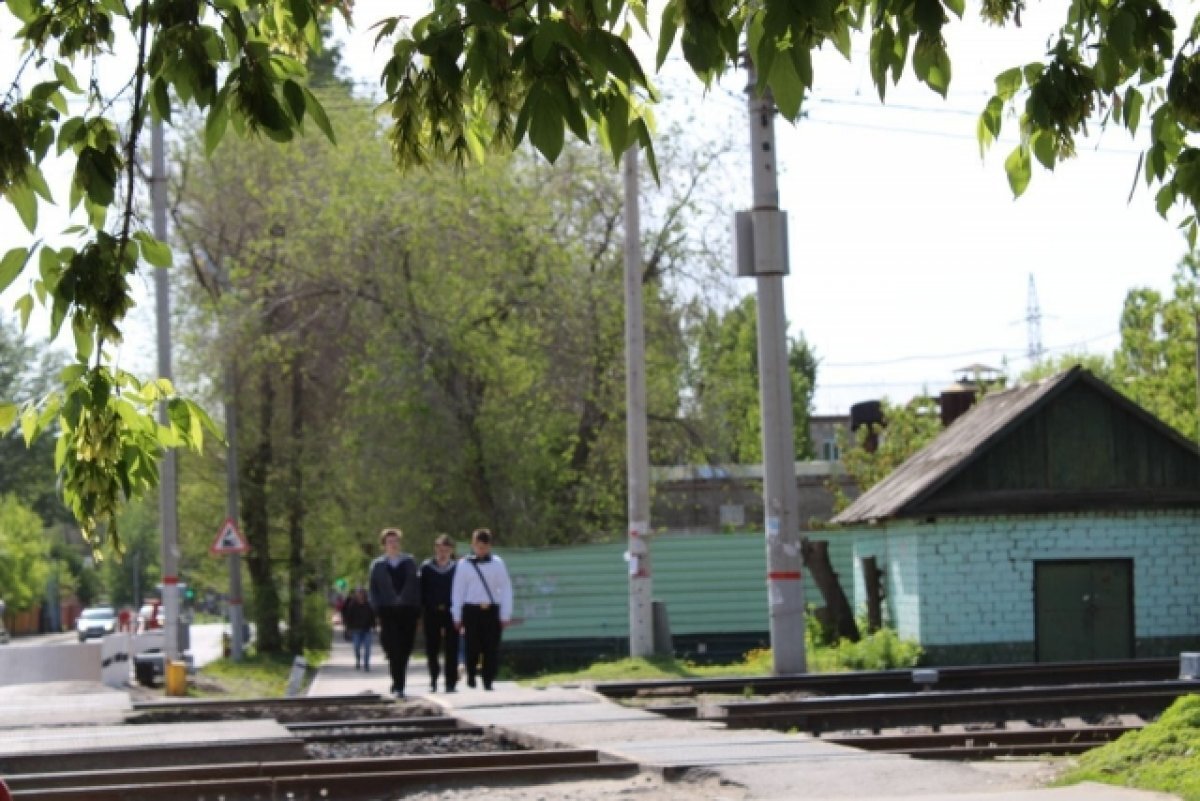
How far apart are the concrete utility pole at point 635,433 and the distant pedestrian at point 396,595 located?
763 centimetres

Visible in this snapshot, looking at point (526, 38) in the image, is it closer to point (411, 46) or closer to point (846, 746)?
point (411, 46)

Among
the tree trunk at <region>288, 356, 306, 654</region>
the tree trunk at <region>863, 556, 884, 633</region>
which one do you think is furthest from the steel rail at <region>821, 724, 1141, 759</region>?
the tree trunk at <region>288, 356, 306, 654</region>

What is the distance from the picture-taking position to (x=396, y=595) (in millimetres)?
19141

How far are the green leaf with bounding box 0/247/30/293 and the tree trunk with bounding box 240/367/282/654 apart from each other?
3771 cm

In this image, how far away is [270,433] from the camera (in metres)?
44.1

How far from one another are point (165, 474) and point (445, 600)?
12.0m

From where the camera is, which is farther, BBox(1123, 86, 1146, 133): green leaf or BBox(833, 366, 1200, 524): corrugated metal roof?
BBox(833, 366, 1200, 524): corrugated metal roof

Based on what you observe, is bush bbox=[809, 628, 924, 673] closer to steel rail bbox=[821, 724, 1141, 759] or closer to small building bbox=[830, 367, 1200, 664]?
small building bbox=[830, 367, 1200, 664]

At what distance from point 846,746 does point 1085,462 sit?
1443cm

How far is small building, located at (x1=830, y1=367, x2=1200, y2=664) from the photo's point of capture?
84.1 feet

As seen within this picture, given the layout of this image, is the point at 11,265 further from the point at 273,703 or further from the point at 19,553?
the point at 19,553

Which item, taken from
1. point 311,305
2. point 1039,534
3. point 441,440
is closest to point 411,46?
point 1039,534

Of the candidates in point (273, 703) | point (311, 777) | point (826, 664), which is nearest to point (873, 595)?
point (826, 664)

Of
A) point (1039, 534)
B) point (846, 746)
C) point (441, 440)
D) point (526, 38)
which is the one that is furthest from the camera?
point (441, 440)
